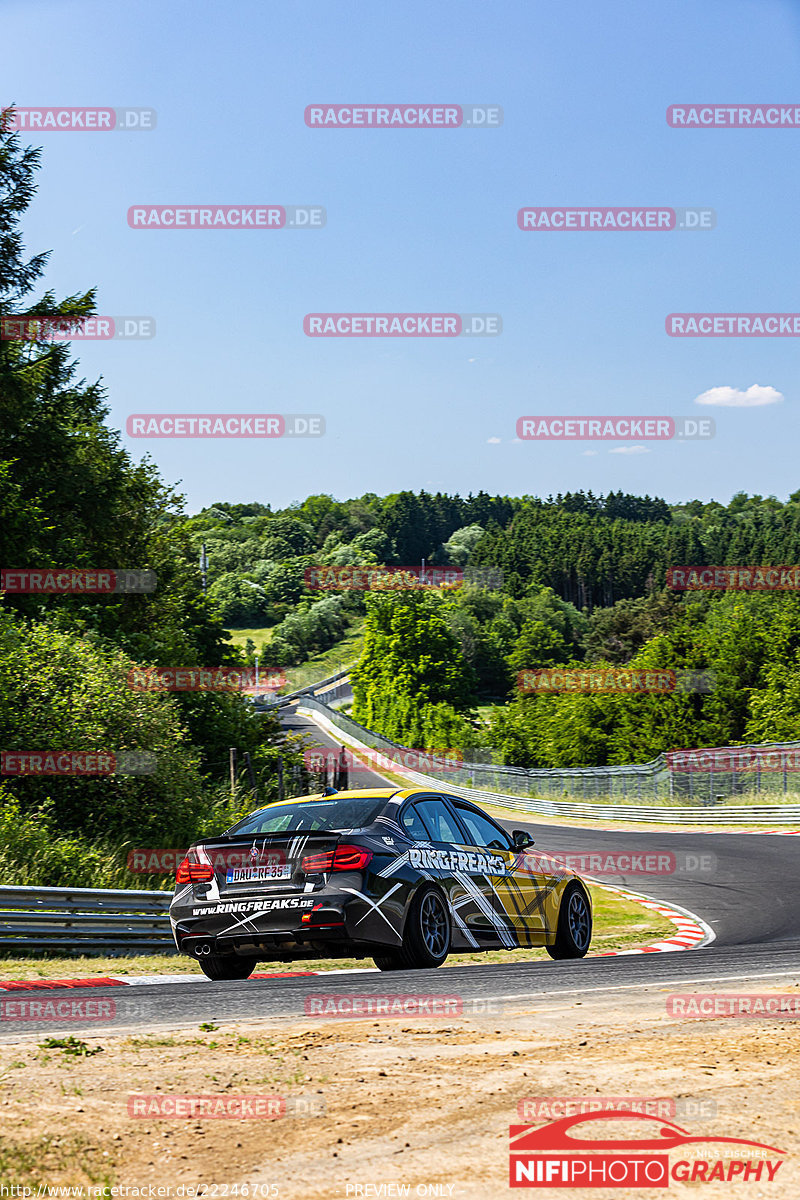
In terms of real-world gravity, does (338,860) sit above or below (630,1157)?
above

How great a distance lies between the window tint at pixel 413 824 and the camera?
8913 mm

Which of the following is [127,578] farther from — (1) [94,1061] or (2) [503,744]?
(2) [503,744]

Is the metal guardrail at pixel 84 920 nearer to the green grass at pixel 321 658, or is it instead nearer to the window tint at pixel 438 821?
the window tint at pixel 438 821

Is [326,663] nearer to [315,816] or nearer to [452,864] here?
[452,864]

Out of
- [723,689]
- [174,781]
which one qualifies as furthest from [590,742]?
[174,781]

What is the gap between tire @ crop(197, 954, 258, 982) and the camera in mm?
9055

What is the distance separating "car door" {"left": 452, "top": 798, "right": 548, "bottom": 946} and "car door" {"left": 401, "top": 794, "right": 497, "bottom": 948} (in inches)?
6.6

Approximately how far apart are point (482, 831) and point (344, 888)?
227 cm

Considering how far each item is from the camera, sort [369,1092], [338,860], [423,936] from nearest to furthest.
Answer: [369,1092] < [338,860] < [423,936]

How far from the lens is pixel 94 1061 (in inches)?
205

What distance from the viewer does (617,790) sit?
49.8 meters

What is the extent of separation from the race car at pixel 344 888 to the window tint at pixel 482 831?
9 centimetres

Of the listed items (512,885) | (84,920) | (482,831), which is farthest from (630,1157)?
(84,920)

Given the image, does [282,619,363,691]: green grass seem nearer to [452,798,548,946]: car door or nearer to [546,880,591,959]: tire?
[546,880,591,959]: tire
